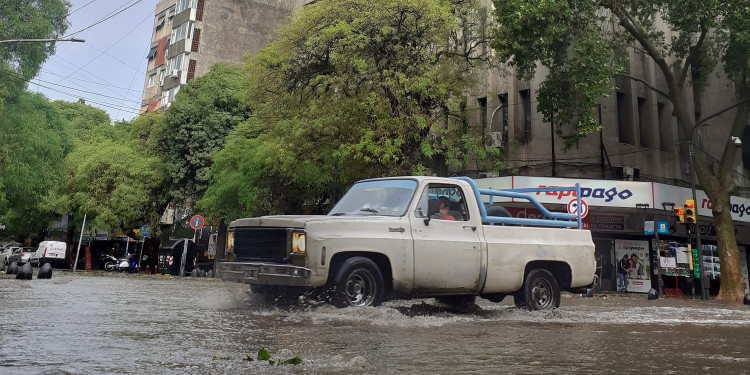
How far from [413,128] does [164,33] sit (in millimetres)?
41718

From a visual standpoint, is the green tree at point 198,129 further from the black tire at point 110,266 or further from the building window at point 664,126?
the building window at point 664,126

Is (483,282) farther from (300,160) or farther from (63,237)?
(63,237)

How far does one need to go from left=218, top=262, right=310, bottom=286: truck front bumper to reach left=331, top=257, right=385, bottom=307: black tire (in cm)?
43

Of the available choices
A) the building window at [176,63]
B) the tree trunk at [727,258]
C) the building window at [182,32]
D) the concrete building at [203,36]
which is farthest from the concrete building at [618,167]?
the building window at [182,32]

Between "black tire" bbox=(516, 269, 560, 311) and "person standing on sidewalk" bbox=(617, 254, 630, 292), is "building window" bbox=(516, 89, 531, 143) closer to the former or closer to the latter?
"person standing on sidewalk" bbox=(617, 254, 630, 292)

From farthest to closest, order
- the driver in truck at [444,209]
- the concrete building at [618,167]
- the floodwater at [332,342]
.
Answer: the concrete building at [618,167] < the driver in truck at [444,209] < the floodwater at [332,342]

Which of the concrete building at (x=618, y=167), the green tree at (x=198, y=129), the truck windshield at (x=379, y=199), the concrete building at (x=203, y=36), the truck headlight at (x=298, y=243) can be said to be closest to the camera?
the truck headlight at (x=298, y=243)

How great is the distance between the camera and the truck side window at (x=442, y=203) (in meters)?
7.71

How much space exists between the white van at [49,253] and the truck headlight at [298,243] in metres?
35.7

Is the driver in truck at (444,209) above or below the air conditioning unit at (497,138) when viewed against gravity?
below

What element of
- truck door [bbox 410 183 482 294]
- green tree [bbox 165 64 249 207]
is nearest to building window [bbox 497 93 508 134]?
green tree [bbox 165 64 249 207]

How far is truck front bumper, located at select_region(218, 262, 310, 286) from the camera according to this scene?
21.9ft

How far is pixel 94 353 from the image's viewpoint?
3.67 metres

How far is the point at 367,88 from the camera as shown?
70.3ft
